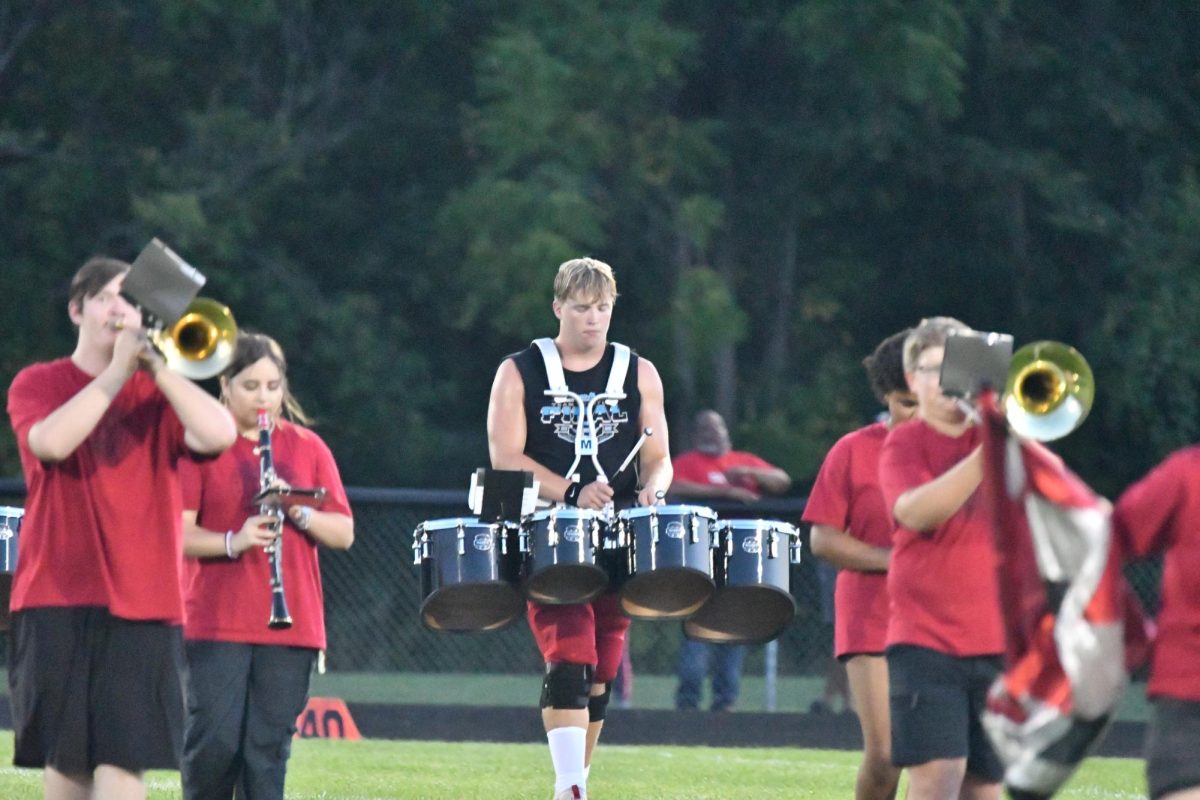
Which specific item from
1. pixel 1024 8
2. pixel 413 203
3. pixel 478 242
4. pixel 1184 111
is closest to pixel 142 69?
pixel 413 203

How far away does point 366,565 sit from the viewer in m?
15.5

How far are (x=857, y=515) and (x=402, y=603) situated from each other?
28.9 ft

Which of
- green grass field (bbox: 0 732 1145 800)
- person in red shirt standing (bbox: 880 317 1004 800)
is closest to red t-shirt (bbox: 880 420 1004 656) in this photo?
person in red shirt standing (bbox: 880 317 1004 800)

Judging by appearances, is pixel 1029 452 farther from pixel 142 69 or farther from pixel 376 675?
pixel 142 69

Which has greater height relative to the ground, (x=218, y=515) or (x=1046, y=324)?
(x=1046, y=324)

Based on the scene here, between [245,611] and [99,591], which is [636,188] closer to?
[245,611]

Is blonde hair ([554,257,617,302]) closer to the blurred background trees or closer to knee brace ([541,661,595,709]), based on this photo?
knee brace ([541,661,595,709])

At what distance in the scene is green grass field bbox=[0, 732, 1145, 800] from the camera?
984cm

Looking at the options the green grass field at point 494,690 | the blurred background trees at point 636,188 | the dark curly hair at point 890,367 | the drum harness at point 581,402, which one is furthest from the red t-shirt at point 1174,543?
the blurred background trees at point 636,188

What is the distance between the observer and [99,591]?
588 cm

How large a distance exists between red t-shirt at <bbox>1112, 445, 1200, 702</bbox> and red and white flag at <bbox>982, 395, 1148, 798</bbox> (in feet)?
0.17

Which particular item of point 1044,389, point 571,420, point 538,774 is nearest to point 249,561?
point 571,420

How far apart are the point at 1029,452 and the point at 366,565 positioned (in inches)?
434

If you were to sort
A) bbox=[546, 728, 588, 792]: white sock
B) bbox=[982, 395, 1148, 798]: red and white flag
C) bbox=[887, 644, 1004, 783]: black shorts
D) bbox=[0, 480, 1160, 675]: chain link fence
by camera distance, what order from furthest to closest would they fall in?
bbox=[0, 480, 1160, 675]: chain link fence < bbox=[546, 728, 588, 792]: white sock < bbox=[887, 644, 1004, 783]: black shorts < bbox=[982, 395, 1148, 798]: red and white flag
